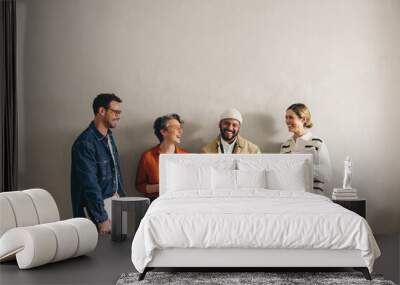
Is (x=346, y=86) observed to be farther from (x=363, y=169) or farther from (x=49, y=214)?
(x=49, y=214)

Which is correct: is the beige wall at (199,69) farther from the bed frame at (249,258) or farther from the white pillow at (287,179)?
the bed frame at (249,258)

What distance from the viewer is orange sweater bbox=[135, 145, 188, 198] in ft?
25.2

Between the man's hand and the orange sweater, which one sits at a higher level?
the orange sweater

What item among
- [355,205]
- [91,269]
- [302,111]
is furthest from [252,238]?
[302,111]

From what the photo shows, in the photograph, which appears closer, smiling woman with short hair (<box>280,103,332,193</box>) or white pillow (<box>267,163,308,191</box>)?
white pillow (<box>267,163,308,191</box>)

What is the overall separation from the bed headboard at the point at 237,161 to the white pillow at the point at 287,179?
0.17m

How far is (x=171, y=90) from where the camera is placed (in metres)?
8.00

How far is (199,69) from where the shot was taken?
26.2ft

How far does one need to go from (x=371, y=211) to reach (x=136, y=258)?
13.0 ft

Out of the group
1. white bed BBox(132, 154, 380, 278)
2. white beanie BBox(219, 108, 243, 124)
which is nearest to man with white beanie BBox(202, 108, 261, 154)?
white beanie BBox(219, 108, 243, 124)

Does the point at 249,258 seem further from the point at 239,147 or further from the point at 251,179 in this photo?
the point at 239,147

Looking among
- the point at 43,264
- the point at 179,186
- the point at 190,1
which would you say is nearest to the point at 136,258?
the point at 43,264

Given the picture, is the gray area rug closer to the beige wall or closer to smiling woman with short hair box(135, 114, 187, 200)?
smiling woman with short hair box(135, 114, 187, 200)

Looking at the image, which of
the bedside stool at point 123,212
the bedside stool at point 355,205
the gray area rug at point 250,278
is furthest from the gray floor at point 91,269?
the bedside stool at point 355,205
